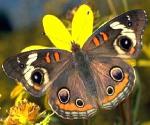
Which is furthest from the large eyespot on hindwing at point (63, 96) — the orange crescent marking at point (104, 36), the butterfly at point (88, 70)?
the orange crescent marking at point (104, 36)

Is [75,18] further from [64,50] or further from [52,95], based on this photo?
[52,95]

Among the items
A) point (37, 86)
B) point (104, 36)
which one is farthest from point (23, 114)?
point (104, 36)

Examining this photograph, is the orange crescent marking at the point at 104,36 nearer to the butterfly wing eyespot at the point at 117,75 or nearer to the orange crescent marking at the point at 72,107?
the butterfly wing eyespot at the point at 117,75

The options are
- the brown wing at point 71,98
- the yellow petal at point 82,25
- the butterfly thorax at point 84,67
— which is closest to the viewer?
the brown wing at point 71,98

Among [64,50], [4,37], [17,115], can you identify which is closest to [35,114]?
[17,115]

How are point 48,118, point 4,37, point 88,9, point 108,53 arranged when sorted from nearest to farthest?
point 48,118, point 108,53, point 88,9, point 4,37

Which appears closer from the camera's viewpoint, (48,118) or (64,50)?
(48,118)
